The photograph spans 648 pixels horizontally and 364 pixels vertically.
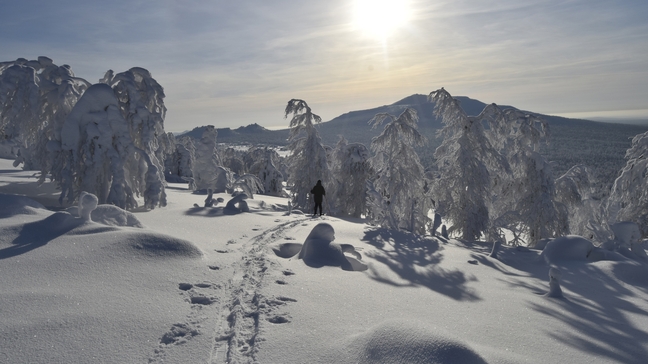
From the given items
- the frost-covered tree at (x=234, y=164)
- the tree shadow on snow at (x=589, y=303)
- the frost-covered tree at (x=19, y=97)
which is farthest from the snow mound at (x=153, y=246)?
the frost-covered tree at (x=234, y=164)

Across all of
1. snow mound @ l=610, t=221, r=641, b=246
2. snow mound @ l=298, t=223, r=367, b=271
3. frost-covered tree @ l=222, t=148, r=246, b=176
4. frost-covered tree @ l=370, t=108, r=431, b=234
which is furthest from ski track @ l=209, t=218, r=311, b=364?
frost-covered tree @ l=222, t=148, r=246, b=176

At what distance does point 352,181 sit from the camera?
23078mm

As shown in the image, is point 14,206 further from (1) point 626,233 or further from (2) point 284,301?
(1) point 626,233

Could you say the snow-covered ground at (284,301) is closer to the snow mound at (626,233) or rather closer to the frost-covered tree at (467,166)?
the snow mound at (626,233)

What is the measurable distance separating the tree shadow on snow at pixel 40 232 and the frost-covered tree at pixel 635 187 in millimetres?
21699

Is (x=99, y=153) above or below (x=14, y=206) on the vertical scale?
above

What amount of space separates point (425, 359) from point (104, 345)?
2.89 m

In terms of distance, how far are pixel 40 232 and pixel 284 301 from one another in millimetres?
4600

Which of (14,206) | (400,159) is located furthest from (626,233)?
(14,206)

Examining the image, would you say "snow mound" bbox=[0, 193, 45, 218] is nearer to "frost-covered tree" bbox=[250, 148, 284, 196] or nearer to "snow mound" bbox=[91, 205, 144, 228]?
"snow mound" bbox=[91, 205, 144, 228]

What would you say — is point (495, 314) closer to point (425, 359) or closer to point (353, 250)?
point (425, 359)

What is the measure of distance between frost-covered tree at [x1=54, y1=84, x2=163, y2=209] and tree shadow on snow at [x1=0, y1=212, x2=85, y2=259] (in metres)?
4.35

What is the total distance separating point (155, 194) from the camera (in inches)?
442

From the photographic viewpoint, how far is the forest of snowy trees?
1113cm
